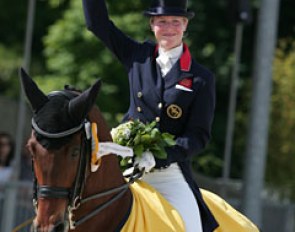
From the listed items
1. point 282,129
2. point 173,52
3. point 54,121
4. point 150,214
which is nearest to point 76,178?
point 54,121

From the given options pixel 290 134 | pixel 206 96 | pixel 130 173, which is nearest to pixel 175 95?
pixel 206 96

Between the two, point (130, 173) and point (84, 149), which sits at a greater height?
point (84, 149)

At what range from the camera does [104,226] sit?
625cm

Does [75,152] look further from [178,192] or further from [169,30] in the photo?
[169,30]

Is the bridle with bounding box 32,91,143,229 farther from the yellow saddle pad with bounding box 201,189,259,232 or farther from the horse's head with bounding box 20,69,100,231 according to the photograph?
the yellow saddle pad with bounding box 201,189,259,232

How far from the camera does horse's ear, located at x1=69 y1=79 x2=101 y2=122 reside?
5.81 metres

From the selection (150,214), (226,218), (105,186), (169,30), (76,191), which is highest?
(169,30)

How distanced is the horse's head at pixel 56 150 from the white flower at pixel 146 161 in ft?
2.52

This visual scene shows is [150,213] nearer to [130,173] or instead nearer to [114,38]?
[130,173]

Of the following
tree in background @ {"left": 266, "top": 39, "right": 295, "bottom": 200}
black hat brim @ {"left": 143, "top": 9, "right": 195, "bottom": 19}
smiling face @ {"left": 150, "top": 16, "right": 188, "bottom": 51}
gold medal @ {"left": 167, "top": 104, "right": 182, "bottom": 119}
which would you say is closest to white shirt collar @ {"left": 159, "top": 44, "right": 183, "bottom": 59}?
smiling face @ {"left": 150, "top": 16, "right": 188, "bottom": 51}

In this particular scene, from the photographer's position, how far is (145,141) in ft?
22.0

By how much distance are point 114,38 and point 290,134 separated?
30.7 ft

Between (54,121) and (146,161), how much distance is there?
1.02 meters

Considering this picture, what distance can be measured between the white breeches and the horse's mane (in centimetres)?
→ 120
